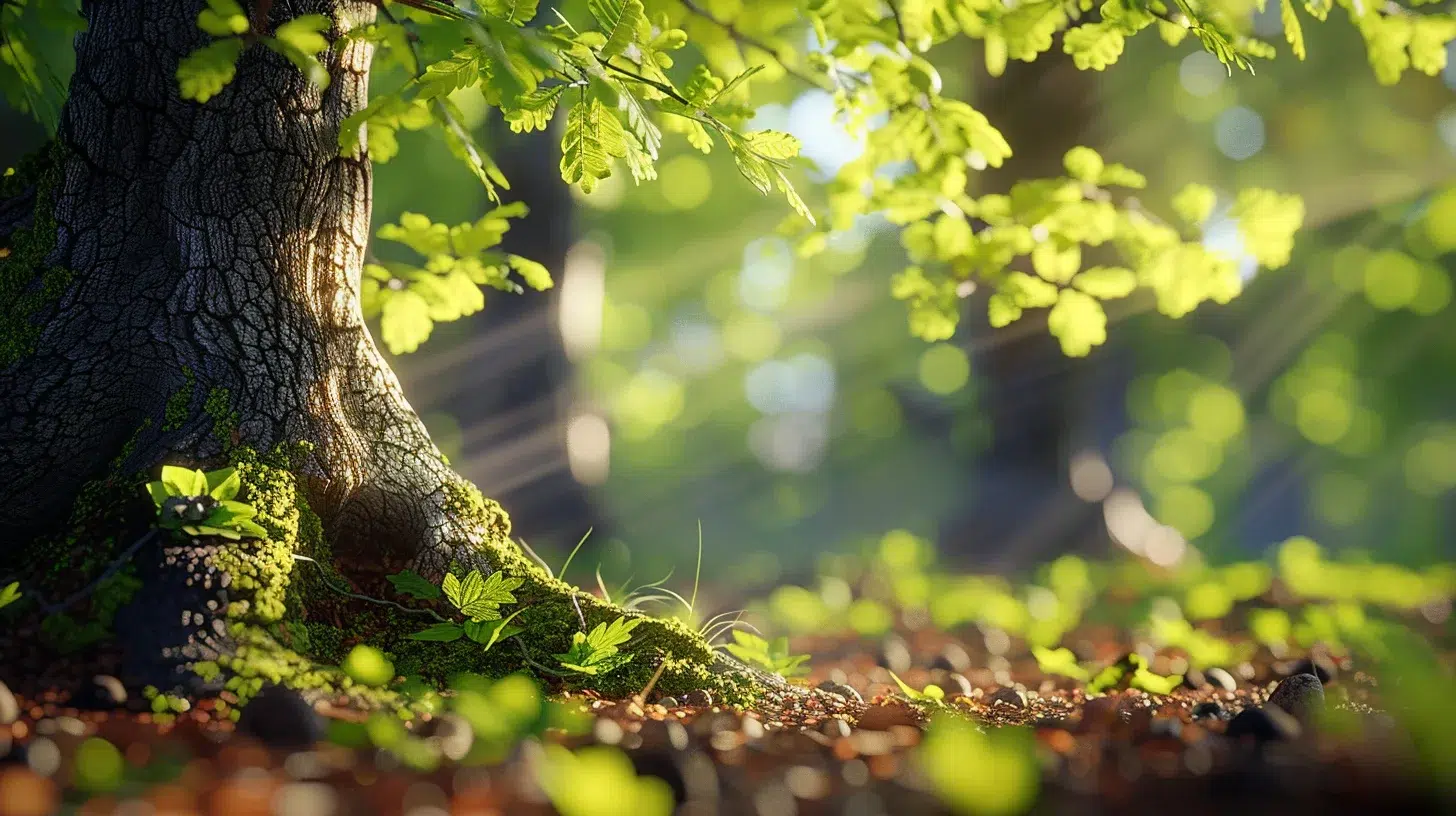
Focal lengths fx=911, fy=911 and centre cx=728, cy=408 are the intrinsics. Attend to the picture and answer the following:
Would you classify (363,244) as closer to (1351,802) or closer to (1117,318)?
(1351,802)

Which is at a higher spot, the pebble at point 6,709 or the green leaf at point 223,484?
the green leaf at point 223,484

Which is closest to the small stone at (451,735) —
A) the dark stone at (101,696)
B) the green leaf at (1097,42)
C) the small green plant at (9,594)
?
the dark stone at (101,696)

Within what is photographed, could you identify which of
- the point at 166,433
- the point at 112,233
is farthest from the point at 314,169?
the point at 166,433

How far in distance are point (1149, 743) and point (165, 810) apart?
1.71 metres

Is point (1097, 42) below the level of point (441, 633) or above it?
above

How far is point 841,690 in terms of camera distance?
2990 millimetres

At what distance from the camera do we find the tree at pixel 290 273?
2107mm

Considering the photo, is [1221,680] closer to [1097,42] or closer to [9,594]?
[1097,42]

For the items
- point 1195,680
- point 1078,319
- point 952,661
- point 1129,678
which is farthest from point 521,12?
point 952,661

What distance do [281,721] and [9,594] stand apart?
73 centimetres

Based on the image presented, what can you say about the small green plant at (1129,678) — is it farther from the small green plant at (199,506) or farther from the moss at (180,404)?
the moss at (180,404)

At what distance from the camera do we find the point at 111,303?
8.20ft

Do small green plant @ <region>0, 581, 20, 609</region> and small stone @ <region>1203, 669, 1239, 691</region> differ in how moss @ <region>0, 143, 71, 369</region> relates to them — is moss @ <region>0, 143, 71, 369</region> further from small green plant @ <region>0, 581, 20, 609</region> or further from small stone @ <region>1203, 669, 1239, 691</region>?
small stone @ <region>1203, 669, 1239, 691</region>

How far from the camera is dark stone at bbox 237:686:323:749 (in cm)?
175
